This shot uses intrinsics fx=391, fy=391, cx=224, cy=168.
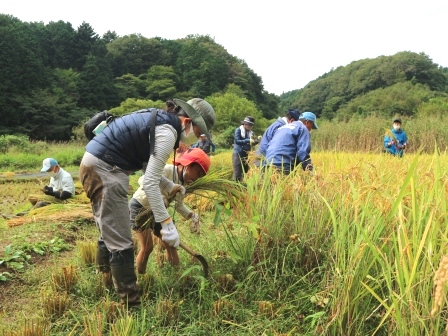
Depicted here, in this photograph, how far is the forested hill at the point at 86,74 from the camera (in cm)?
3319

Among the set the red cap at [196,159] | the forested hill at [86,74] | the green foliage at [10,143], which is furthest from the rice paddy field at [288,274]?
the forested hill at [86,74]

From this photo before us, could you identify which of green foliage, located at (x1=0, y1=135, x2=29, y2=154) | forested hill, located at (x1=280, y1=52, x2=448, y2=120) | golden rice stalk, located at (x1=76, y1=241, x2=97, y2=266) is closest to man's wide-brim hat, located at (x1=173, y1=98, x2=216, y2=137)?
golden rice stalk, located at (x1=76, y1=241, x2=97, y2=266)

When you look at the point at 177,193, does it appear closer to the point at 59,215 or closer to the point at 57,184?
the point at 59,215

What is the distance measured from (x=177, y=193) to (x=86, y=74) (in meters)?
42.4

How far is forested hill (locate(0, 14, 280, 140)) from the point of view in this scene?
1307 inches

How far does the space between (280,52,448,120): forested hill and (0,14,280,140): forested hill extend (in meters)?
8.74

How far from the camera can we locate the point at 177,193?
252 cm

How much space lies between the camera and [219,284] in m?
2.36

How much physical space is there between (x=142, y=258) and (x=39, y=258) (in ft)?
4.54

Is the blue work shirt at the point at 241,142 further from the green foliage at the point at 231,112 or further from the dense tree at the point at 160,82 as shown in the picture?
the dense tree at the point at 160,82

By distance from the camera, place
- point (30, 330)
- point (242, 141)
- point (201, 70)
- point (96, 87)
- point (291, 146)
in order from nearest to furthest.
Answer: point (30, 330) → point (291, 146) → point (242, 141) → point (96, 87) → point (201, 70)

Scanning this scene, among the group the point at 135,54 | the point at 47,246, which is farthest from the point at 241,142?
the point at 135,54

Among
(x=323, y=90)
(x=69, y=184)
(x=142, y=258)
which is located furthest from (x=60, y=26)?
(x=142, y=258)

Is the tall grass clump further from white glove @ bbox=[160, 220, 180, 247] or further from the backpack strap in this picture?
the backpack strap
